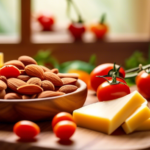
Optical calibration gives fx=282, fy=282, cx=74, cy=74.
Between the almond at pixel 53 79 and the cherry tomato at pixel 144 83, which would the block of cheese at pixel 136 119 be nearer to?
the almond at pixel 53 79

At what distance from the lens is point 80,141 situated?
658mm

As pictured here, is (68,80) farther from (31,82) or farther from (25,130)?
(25,130)

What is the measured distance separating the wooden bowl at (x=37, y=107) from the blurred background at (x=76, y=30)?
42.0 inches

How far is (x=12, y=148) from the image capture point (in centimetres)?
63

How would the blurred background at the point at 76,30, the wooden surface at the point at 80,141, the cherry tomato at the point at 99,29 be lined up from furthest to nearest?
the cherry tomato at the point at 99,29, the blurred background at the point at 76,30, the wooden surface at the point at 80,141

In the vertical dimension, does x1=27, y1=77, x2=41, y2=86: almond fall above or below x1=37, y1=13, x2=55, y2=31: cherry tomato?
below

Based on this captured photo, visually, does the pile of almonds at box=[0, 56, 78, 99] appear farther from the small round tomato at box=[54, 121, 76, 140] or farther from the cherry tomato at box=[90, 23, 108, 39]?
the cherry tomato at box=[90, 23, 108, 39]

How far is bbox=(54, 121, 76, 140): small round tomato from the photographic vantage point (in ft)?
2.09

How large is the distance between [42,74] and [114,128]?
255 mm

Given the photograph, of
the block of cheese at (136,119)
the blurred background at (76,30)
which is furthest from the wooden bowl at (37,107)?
the blurred background at (76,30)

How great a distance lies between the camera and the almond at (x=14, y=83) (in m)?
0.74

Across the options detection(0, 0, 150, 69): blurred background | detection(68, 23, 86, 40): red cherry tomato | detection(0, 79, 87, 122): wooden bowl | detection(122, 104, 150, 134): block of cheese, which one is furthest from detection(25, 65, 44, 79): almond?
detection(68, 23, 86, 40): red cherry tomato

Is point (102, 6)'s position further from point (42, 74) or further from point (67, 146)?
point (67, 146)

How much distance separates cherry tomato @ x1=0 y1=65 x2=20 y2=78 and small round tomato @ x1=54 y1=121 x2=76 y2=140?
0.72 feet
